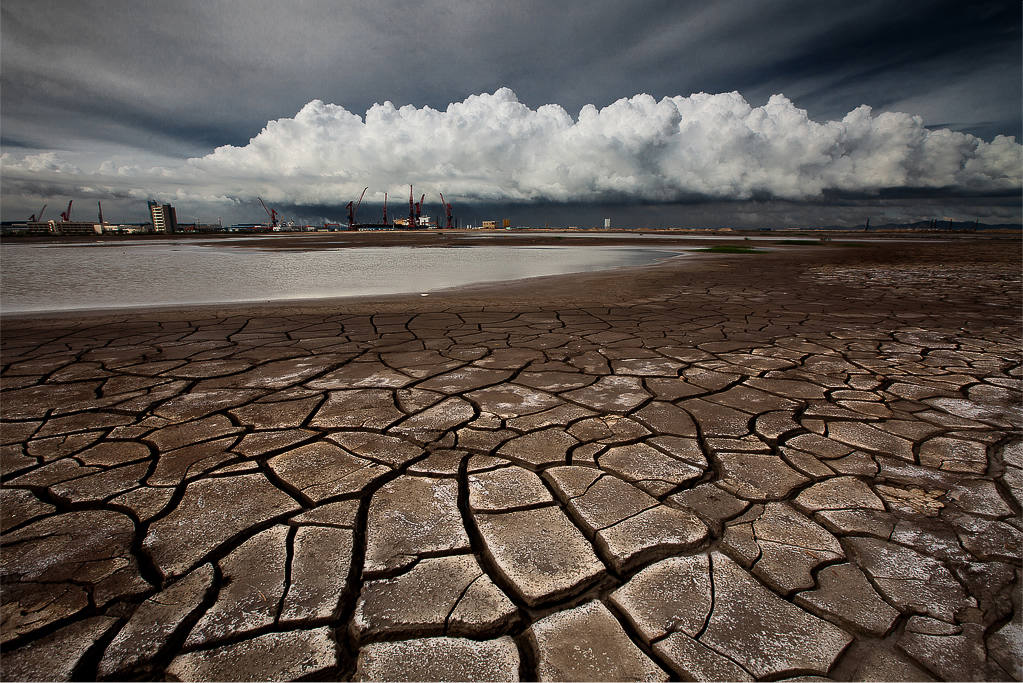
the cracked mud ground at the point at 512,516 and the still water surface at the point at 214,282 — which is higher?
the still water surface at the point at 214,282

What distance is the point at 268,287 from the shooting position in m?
6.87

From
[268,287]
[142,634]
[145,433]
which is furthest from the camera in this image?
[268,287]

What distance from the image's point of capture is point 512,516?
1469mm

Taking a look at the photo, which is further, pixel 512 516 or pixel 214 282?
pixel 214 282

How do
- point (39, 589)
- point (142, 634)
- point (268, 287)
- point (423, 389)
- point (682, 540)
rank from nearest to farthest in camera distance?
point (142, 634) < point (39, 589) < point (682, 540) < point (423, 389) < point (268, 287)

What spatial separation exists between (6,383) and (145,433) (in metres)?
1.42

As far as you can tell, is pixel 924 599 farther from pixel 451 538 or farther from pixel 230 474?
pixel 230 474

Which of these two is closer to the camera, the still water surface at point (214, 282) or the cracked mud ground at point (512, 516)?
the cracked mud ground at point (512, 516)

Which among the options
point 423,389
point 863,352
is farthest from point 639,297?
point 423,389

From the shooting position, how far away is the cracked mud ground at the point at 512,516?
1033 mm

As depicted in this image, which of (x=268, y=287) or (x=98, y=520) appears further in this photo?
(x=268, y=287)

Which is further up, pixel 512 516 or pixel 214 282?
pixel 214 282

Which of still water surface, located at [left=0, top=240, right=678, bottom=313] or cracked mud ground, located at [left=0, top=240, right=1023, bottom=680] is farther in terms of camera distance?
still water surface, located at [left=0, top=240, right=678, bottom=313]

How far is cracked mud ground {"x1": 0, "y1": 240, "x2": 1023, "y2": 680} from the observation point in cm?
103
